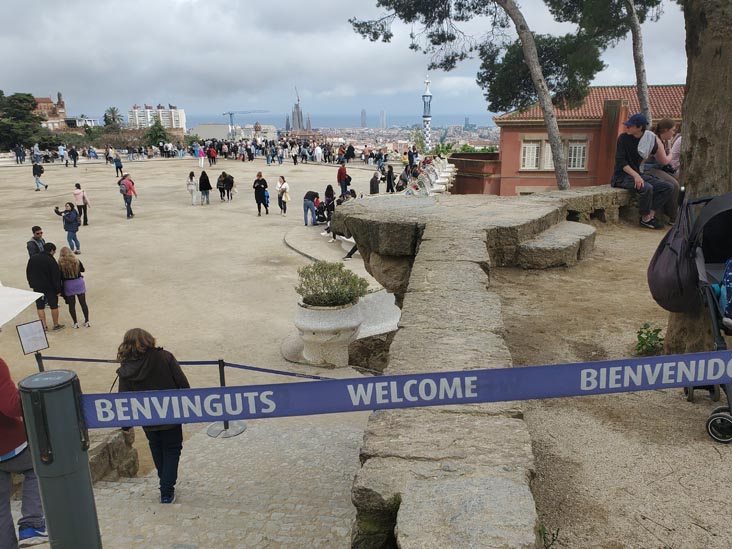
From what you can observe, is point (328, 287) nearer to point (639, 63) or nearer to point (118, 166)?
point (639, 63)

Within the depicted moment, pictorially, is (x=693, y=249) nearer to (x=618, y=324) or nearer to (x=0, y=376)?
(x=618, y=324)

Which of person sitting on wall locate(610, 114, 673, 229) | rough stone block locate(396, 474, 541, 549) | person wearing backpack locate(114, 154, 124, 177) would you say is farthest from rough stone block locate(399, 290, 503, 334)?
person wearing backpack locate(114, 154, 124, 177)

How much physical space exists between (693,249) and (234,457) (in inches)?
174

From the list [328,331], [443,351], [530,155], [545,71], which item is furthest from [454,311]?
[530,155]

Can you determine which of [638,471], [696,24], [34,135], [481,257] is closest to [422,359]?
[638,471]

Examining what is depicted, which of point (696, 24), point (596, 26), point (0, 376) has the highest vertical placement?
point (596, 26)

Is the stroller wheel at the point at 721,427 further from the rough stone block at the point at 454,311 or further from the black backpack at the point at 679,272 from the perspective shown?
the rough stone block at the point at 454,311

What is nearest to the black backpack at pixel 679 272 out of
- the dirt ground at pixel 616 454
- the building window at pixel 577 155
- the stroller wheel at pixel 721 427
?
the dirt ground at pixel 616 454

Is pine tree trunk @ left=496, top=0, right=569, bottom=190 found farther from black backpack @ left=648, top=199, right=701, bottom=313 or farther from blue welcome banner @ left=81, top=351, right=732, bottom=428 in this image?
blue welcome banner @ left=81, top=351, right=732, bottom=428

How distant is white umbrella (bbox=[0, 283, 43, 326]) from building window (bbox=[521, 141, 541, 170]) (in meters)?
31.6

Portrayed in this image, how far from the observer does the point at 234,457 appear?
19.7 ft

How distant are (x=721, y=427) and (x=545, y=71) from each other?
19.6 meters

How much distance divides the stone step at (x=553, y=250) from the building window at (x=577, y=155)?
28.8 meters

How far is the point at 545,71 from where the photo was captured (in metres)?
20.7
